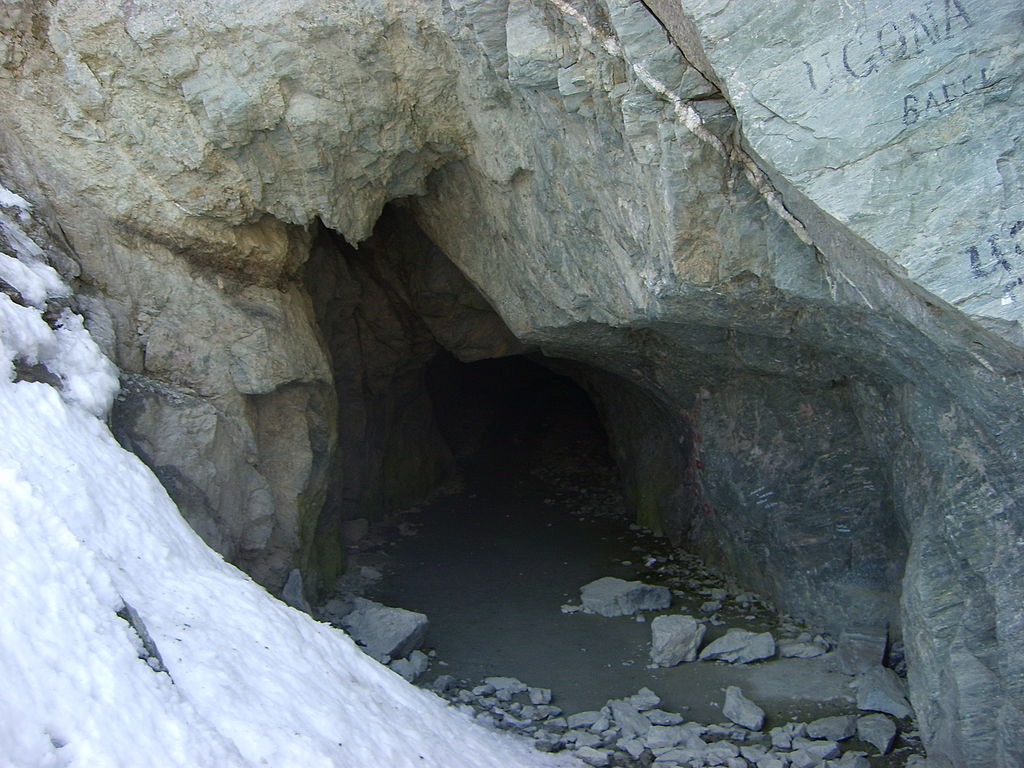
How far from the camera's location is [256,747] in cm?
314

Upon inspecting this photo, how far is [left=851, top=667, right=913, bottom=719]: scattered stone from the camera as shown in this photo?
532 cm

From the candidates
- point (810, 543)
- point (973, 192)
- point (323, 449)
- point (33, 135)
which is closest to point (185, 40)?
point (33, 135)

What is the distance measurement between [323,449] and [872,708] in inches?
159

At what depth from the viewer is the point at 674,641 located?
20.1ft

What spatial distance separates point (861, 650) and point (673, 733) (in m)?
1.48

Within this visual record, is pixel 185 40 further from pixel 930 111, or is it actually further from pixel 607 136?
pixel 930 111

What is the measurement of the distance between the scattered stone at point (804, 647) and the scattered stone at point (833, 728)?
2.76 feet

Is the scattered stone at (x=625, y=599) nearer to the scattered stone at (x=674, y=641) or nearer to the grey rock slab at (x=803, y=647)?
the scattered stone at (x=674, y=641)

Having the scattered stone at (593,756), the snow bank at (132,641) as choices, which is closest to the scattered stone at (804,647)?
the scattered stone at (593,756)

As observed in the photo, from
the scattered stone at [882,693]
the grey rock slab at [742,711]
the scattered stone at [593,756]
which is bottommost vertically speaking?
the scattered stone at [593,756]

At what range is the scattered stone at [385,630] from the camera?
6.18m

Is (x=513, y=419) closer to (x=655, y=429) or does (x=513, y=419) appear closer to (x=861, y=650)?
(x=655, y=429)

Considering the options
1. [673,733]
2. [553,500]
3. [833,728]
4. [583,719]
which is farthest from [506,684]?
[553,500]

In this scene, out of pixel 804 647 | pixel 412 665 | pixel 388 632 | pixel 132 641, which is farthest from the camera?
pixel 388 632
